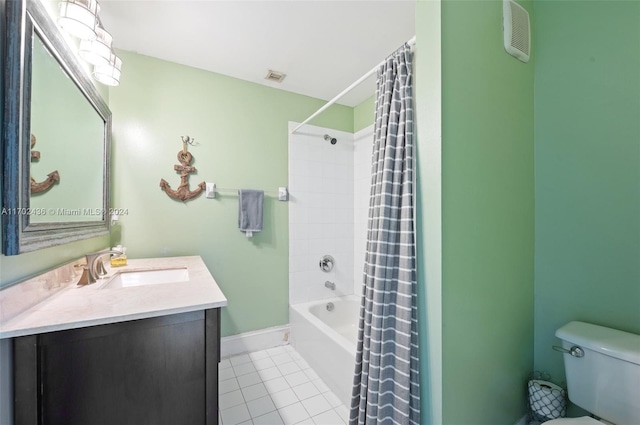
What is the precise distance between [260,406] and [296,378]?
1.19 feet

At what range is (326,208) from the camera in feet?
8.80

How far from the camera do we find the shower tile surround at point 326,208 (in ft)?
8.30

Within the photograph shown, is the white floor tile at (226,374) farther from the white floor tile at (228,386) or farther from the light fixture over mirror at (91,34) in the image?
the light fixture over mirror at (91,34)

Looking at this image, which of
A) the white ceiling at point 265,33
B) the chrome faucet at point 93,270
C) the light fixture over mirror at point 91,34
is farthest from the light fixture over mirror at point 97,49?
the chrome faucet at point 93,270

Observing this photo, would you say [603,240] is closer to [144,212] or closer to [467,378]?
[467,378]

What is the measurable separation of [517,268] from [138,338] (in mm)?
1865

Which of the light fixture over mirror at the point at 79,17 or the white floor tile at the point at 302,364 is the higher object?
the light fixture over mirror at the point at 79,17

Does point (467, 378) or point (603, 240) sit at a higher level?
point (603, 240)

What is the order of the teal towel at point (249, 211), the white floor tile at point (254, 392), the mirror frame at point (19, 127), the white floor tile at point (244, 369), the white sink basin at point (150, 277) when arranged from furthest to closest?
1. the teal towel at point (249, 211)
2. the white floor tile at point (244, 369)
3. the white floor tile at point (254, 392)
4. the white sink basin at point (150, 277)
5. the mirror frame at point (19, 127)

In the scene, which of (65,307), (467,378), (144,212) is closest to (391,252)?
(467,378)

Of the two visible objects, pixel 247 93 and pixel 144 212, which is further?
pixel 247 93

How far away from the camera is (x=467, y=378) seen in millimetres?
1154

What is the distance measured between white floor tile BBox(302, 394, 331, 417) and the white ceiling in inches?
99.1

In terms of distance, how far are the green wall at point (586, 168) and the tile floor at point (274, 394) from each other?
136cm
